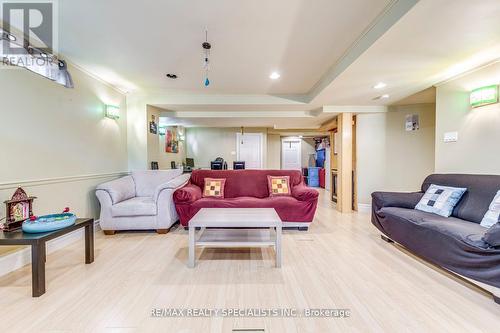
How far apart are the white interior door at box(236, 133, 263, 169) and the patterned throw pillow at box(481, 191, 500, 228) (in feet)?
19.4

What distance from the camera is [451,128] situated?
3031 mm

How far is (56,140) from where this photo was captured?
107 inches

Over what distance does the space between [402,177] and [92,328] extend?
524 cm

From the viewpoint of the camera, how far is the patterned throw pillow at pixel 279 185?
3719 mm

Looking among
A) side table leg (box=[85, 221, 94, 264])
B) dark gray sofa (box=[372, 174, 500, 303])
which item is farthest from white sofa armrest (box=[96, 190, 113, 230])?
dark gray sofa (box=[372, 174, 500, 303])

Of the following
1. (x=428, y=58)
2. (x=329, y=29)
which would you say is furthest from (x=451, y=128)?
(x=329, y=29)

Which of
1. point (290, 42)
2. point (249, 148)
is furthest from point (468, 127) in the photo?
point (249, 148)

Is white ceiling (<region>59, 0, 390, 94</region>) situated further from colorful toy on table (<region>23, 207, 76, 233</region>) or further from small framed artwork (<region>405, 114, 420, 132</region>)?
small framed artwork (<region>405, 114, 420, 132</region>)

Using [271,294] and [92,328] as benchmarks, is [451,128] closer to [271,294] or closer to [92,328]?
[271,294]

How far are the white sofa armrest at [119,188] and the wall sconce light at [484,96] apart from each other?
4.82m

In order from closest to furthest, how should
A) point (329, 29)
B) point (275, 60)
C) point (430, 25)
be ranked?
1. point (430, 25)
2. point (329, 29)
3. point (275, 60)

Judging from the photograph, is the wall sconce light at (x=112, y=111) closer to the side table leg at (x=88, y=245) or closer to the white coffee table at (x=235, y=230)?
the side table leg at (x=88, y=245)

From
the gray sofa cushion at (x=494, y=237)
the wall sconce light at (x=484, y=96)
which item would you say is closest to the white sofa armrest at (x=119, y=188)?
the gray sofa cushion at (x=494, y=237)

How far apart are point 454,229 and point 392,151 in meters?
2.97
